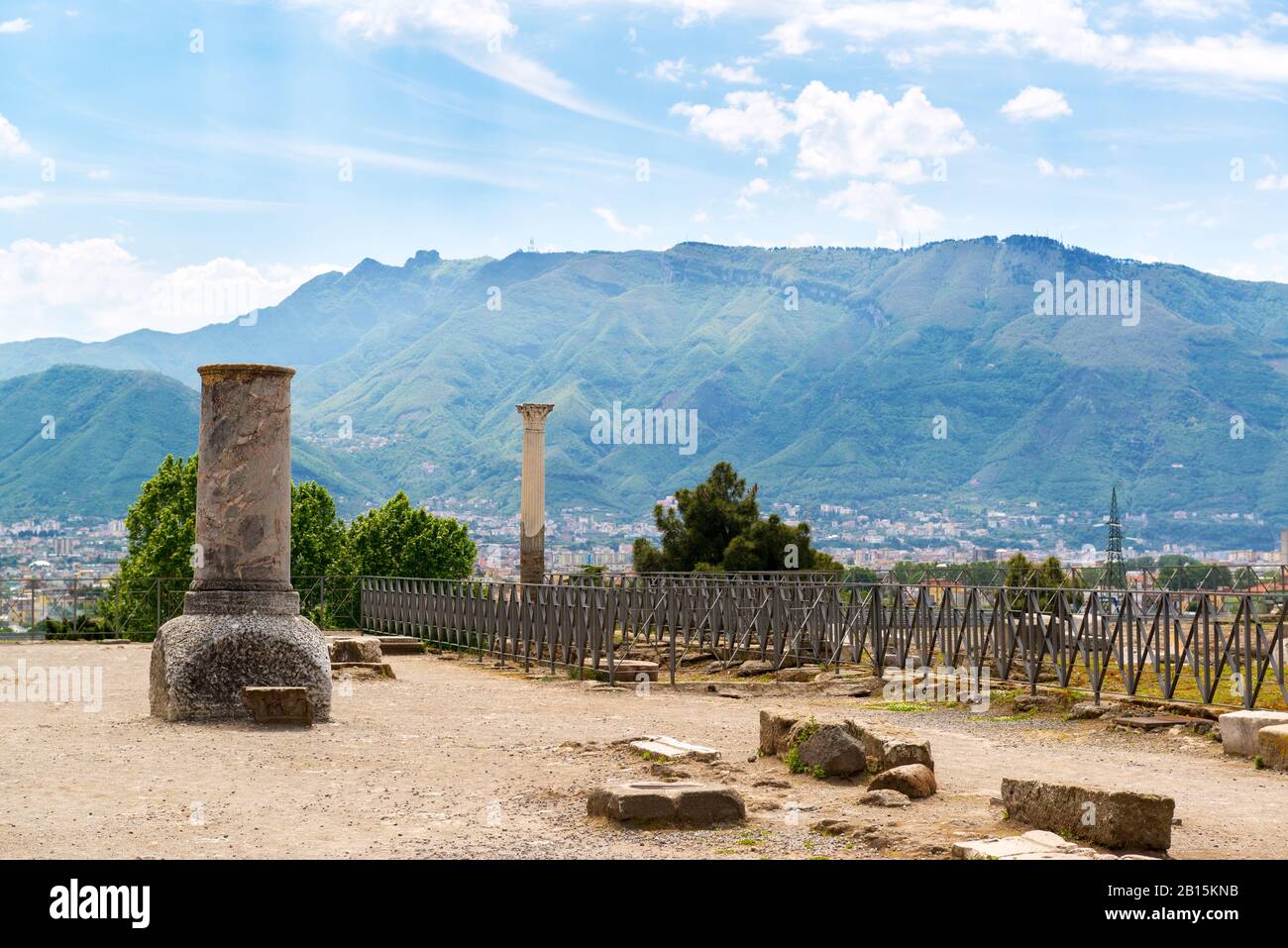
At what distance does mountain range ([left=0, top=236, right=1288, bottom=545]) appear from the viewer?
130 meters

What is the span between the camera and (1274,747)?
1059 centimetres

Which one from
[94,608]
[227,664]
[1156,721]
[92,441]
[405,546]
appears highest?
[92,441]

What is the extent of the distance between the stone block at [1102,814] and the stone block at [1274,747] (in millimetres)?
3604

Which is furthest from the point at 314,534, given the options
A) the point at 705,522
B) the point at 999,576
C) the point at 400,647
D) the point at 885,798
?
the point at 885,798

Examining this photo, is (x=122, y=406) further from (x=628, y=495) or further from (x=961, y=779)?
(x=961, y=779)

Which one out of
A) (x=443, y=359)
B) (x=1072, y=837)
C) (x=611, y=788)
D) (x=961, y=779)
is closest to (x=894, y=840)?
(x=1072, y=837)

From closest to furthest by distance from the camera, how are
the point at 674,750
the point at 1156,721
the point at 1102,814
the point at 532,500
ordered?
the point at 1102,814, the point at 674,750, the point at 1156,721, the point at 532,500

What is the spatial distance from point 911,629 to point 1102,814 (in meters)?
9.75

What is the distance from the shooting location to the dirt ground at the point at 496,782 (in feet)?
24.7

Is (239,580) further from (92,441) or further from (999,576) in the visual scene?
(92,441)

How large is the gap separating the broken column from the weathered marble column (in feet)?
42.0

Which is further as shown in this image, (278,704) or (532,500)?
(532,500)
